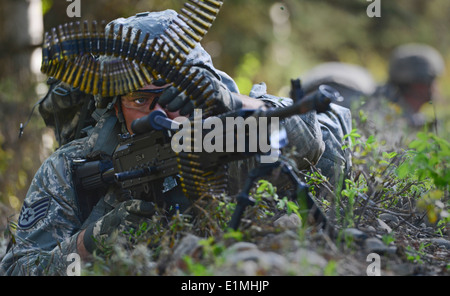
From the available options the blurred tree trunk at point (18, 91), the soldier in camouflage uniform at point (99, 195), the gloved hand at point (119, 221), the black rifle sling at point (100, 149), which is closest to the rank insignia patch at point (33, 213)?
the soldier in camouflage uniform at point (99, 195)

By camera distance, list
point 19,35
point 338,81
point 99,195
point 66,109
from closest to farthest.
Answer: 1. point 99,195
2. point 66,109
3. point 19,35
4. point 338,81

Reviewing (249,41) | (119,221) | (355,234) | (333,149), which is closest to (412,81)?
(249,41)

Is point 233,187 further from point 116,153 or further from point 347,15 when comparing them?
point 347,15

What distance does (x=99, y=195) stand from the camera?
481cm

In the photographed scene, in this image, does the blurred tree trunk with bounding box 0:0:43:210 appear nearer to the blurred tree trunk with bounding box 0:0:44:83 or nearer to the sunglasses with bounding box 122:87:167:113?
the blurred tree trunk with bounding box 0:0:44:83

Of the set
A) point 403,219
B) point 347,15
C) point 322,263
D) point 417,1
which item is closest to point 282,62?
point 347,15

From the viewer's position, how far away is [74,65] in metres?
4.36

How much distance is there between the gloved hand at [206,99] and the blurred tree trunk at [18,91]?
353cm

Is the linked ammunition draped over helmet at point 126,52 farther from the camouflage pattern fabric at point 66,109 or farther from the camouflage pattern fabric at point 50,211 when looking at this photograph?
the camouflage pattern fabric at point 66,109

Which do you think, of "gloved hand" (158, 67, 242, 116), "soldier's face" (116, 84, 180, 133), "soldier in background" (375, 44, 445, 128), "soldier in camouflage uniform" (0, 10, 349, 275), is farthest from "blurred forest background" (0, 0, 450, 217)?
"gloved hand" (158, 67, 242, 116)

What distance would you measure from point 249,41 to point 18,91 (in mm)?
6173

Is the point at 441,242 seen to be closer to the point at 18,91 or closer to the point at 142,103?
the point at 142,103

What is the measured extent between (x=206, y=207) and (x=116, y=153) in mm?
795

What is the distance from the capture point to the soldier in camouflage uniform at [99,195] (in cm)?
415
